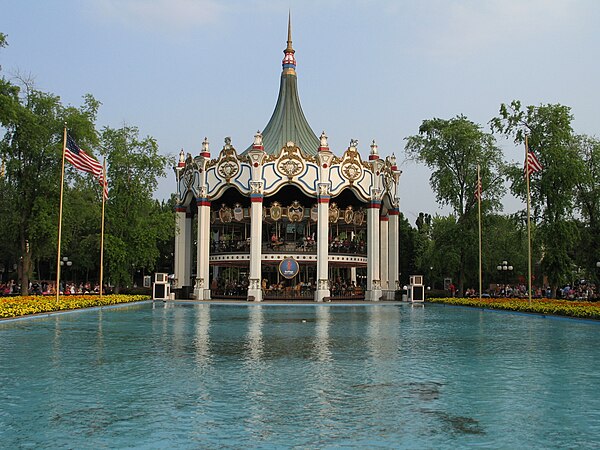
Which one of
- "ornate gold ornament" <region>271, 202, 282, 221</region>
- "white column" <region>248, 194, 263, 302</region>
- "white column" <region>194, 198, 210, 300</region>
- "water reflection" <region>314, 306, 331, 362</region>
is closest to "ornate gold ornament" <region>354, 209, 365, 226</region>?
"ornate gold ornament" <region>271, 202, 282, 221</region>

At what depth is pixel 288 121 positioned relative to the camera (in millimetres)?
60375

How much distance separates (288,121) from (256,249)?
1398 centimetres

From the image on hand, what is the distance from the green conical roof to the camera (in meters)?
58.3

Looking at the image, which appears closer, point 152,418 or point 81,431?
point 81,431

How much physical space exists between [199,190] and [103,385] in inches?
1782

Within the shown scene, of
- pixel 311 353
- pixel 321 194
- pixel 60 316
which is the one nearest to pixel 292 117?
pixel 321 194

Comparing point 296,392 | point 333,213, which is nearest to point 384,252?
point 333,213

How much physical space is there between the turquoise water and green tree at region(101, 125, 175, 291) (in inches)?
1240

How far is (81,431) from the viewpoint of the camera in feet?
26.8

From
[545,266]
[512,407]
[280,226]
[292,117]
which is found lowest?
[512,407]

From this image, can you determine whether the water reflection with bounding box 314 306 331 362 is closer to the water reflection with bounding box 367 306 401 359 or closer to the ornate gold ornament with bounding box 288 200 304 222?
the water reflection with bounding box 367 306 401 359

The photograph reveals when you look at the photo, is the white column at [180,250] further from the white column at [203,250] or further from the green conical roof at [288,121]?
the green conical roof at [288,121]

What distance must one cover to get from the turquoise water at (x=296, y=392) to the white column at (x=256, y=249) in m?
32.0

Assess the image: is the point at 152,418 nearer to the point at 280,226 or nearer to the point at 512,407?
the point at 512,407
